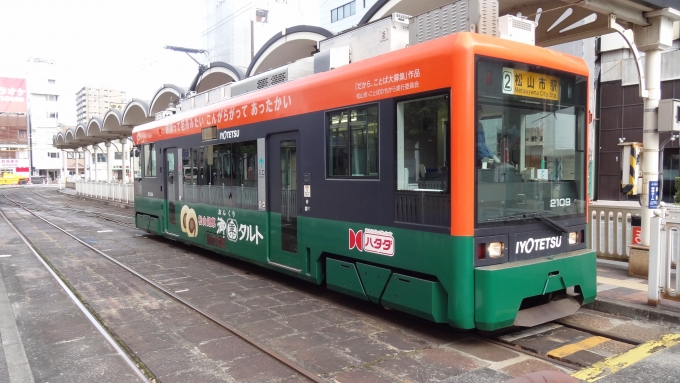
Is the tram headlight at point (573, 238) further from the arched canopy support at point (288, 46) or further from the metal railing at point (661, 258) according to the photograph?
the arched canopy support at point (288, 46)

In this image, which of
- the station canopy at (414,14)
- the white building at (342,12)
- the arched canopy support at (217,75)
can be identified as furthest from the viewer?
the white building at (342,12)

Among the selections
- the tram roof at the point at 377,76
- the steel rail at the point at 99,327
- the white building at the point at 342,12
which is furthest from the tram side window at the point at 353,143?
the white building at the point at 342,12

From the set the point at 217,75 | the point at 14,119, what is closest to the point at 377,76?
the point at 217,75

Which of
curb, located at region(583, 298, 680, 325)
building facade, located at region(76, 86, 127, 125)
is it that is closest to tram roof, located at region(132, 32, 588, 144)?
curb, located at region(583, 298, 680, 325)

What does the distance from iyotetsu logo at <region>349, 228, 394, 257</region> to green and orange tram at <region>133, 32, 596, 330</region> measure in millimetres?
19

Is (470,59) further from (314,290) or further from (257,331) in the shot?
(314,290)

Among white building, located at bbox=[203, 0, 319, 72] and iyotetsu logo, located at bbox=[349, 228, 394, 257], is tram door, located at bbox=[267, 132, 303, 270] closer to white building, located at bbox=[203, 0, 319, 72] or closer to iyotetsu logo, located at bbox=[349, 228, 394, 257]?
iyotetsu logo, located at bbox=[349, 228, 394, 257]

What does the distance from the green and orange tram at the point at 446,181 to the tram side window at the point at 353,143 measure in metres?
0.02

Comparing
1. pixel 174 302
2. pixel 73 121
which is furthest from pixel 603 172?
pixel 73 121

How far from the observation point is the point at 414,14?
38.9 feet

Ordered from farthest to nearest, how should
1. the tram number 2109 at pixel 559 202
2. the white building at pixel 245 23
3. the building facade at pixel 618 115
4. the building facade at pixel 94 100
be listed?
the building facade at pixel 94 100 < the white building at pixel 245 23 < the building facade at pixel 618 115 < the tram number 2109 at pixel 559 202

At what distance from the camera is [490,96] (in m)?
5.00

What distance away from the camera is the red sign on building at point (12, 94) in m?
76.7

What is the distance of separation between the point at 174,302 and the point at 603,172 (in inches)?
781
